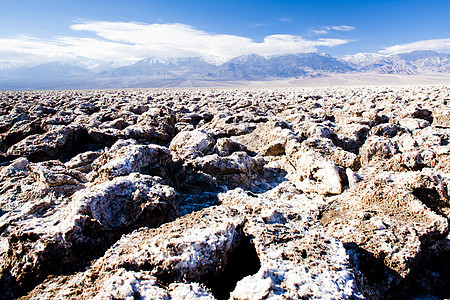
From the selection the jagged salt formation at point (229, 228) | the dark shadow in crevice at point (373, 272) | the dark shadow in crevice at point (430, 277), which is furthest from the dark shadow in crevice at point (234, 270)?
the dark shadow in crevice at point (430, 277)

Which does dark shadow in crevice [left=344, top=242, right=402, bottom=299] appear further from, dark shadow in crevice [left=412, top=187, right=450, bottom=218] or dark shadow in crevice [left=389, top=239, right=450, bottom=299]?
dark shadow in crevice [left=412, top=187, right=450, bottom=218]

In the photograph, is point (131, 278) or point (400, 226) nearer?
point (131, 278)

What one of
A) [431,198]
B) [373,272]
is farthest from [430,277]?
[431,198]

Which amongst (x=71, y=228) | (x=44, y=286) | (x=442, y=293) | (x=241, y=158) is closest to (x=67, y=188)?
(x=71, y=228)

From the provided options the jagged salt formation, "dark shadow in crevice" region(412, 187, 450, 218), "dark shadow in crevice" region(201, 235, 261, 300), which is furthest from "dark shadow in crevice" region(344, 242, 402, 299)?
"dark shadow in crevice" region(412, 187, 450, 218)

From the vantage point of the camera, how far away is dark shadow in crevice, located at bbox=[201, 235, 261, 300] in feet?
5.78

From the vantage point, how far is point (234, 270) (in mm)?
1920

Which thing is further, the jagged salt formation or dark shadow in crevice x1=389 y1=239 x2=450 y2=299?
dark shadow in crevice x1=389 y1=239 x2=450 y2=299

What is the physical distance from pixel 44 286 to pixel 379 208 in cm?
320

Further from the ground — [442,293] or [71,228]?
[71,228]

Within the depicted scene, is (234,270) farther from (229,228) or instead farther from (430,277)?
(430,277)

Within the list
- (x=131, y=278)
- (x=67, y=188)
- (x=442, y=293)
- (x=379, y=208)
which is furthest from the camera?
(x=67, y=188)

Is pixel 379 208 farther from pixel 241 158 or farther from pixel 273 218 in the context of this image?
pixel 241 158

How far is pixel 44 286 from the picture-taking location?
6.17 feet
